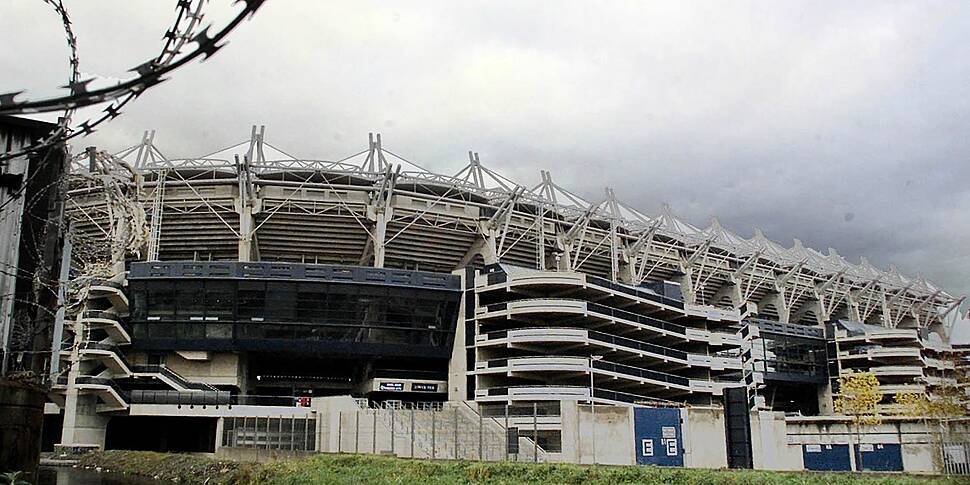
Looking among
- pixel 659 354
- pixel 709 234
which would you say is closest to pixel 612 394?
pixel 659 354

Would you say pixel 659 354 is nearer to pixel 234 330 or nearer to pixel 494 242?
pixel 494 242

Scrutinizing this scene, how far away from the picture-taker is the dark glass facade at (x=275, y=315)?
72062mm

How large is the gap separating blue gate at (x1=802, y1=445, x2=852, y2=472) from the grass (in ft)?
79.0

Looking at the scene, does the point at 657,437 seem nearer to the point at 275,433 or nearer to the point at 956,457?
the point at 956,457

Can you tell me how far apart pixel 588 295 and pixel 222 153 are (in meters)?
39.3

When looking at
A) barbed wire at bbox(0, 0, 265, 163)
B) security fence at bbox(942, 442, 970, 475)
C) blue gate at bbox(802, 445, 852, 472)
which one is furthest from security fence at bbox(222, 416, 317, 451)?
barbed wire at bbox(0, 0, 265, 163)

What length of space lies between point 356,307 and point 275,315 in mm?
6984

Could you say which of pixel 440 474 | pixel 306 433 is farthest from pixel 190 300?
pixel 440 474

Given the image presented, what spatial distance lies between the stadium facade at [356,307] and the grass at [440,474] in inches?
629

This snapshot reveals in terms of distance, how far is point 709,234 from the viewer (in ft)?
339

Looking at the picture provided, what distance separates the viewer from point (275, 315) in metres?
73.0

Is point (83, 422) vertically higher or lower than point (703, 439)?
higher

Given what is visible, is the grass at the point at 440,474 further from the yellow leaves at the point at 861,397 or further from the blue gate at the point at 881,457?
the yellow leaves at the point at 861,397

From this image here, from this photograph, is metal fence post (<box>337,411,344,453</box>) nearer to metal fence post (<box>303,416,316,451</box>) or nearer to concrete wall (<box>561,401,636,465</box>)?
metal fence post (<box>303,416,316,451</box>)
